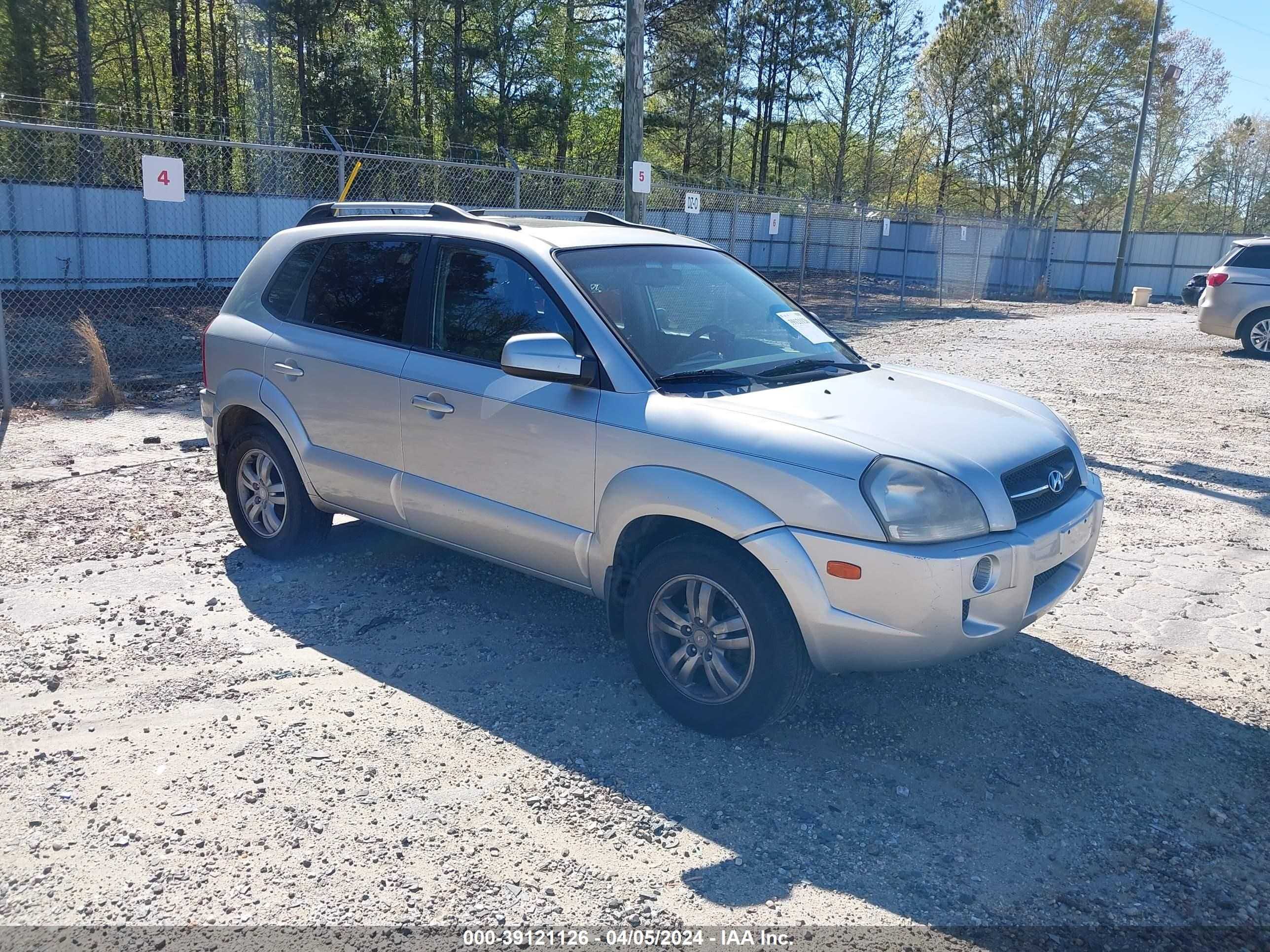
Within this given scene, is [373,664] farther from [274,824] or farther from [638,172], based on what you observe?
[638,172]

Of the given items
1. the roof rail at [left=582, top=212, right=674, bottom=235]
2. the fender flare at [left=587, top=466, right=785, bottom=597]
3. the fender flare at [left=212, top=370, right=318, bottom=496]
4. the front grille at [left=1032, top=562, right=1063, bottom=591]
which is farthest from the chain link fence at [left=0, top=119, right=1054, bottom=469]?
the front grille at [left=1032, top=562, right=1063, bottom=591]

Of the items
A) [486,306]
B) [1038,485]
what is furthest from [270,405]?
[1038,485]

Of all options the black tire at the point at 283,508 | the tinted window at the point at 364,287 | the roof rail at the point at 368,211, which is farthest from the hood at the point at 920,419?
the black tire at the point at 283,508

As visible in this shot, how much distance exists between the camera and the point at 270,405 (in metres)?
5.43

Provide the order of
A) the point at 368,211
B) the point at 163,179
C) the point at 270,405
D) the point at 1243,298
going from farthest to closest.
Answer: the point at 1243,298 → the point at 163,179 → the point at 368,211 → the point at 270,405

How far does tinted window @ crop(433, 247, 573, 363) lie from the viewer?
175 inches

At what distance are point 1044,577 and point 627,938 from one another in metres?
2.18

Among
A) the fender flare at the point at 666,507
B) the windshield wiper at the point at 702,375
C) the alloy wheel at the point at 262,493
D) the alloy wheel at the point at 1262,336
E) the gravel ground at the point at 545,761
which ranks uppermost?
the windshield wiper at the point at 702,375

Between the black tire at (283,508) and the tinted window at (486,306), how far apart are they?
1368 mm

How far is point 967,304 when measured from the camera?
29344mm

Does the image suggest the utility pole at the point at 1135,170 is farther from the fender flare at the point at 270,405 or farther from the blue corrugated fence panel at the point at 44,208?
the fender flare at the point at 270,405

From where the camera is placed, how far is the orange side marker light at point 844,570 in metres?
3.48

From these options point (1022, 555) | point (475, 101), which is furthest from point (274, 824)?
point (475, 101)

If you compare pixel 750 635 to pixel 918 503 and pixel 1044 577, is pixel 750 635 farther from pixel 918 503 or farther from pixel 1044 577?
pixel 1044 577
